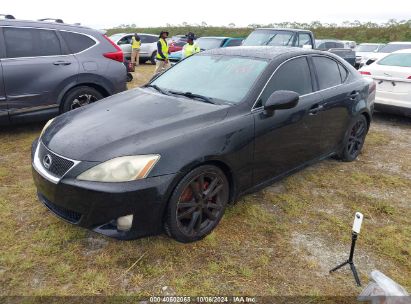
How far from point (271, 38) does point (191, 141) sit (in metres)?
8.39

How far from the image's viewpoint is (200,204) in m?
3.11

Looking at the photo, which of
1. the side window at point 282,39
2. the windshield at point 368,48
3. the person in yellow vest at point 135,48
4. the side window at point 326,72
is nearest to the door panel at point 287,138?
the side window at point 326,72

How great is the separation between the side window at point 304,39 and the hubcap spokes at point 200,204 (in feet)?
27.2

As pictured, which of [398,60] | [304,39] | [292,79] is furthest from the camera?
[304,39]

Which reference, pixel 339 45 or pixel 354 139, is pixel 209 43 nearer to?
pixel 339 45

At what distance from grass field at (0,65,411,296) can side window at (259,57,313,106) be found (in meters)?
1.15

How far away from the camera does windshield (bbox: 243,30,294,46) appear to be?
10352 mm

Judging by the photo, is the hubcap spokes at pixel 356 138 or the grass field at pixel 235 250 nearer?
the grass field at pixel 235 250

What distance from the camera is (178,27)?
50875 millimetres

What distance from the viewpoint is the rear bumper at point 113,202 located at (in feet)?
8.67

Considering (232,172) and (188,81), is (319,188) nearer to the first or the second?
(232,172)

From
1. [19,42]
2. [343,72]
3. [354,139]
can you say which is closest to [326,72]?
[343,72]

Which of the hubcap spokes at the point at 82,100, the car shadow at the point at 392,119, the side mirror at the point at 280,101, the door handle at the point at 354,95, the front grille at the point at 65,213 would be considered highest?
the side mirror at the point at 280,101

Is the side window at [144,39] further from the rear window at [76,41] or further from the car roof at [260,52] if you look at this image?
the car roof at [260,52]
